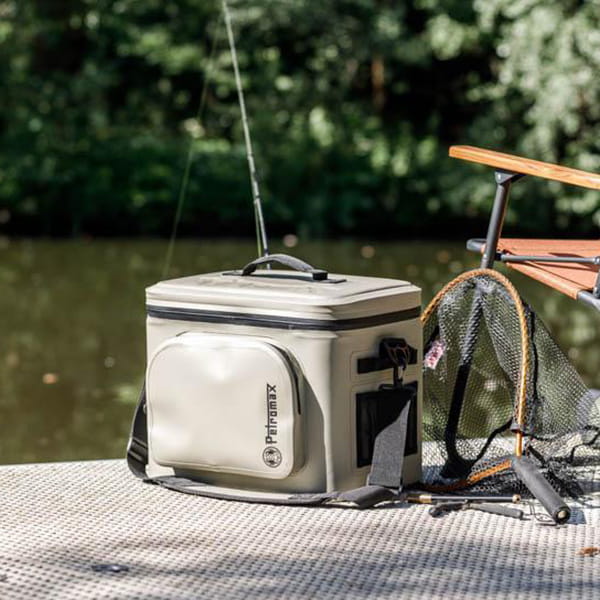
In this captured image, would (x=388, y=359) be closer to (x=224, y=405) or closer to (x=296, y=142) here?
(x=224, y=405)

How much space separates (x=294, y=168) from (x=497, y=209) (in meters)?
10.8

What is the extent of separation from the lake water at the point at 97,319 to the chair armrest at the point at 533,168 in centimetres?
213

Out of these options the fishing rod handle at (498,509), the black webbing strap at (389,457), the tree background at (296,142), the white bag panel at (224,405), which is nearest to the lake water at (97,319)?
the tree background at (296,142)

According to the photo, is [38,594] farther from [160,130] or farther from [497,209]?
[160,130]

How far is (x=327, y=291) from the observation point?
3057 millimetres

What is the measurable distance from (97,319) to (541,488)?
559 cm

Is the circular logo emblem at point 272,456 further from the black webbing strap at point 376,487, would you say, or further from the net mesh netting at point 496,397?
the net mesh netting at point 496,397

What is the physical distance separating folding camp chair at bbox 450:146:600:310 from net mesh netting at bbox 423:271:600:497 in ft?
0.38

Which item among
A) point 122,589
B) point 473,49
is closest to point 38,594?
point 122,589

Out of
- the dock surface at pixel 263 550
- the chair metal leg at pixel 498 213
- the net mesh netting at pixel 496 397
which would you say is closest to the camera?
the dock surface at pixel 263 550

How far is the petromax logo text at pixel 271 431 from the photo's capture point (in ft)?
9.91

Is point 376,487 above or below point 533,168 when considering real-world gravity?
below

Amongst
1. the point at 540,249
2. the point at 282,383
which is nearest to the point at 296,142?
the point at 540,249

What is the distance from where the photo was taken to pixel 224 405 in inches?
121
